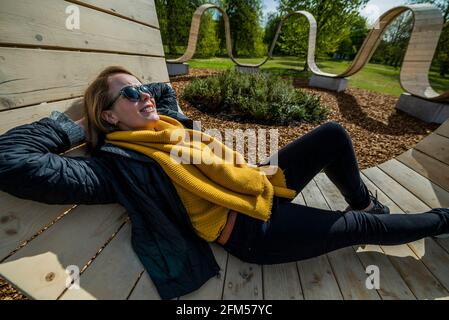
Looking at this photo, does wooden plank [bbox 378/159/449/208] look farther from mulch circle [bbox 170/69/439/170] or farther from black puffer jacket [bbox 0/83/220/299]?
black puffer jacket [bbox 0/83/220/299]

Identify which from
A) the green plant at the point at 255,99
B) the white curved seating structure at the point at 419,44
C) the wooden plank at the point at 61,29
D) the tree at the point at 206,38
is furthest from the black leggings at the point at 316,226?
the tree at the point at 206,38

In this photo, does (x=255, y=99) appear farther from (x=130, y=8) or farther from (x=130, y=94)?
(x=130, y=94)

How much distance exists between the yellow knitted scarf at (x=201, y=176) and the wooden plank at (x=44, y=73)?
54cm

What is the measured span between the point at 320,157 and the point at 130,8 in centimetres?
237

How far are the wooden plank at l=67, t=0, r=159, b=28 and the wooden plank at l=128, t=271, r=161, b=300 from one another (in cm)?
205

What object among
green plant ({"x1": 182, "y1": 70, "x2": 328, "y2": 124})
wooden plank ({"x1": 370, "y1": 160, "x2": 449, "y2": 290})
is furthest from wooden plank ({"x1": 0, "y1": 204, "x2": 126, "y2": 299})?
green plant ({"x1": 182, "y1": 70, "x2": 328, "y2": 124})

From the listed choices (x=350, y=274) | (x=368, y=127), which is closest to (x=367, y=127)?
(x=368, y=127)

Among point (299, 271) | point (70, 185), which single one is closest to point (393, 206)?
point (299, 271)

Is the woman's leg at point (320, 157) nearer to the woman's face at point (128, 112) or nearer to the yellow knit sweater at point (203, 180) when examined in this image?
the yellow knit sweater at point (203, 180)

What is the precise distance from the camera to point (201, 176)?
1484 mm

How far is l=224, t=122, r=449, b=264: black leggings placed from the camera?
1450 millimetres

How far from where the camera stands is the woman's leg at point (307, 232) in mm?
1447

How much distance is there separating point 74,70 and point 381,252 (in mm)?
2589

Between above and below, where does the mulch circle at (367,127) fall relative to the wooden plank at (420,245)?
above
